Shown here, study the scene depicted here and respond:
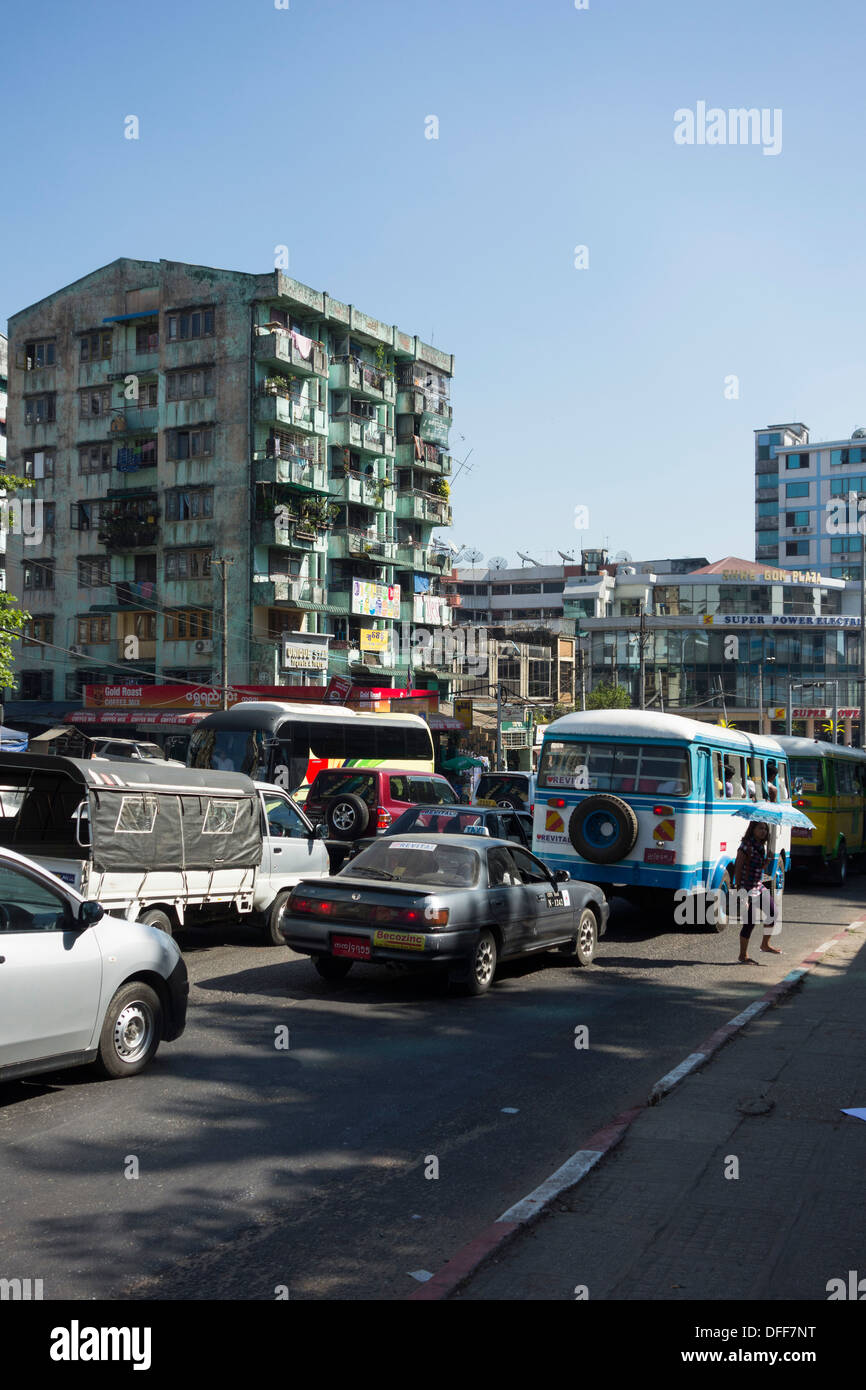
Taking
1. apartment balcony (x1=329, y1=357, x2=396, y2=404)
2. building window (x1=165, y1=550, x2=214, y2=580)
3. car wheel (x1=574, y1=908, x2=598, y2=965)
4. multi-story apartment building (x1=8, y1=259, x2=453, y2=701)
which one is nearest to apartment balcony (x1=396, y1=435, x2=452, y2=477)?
multi-story apartment building (x1=8, y1=259, x2=453, y2=701)

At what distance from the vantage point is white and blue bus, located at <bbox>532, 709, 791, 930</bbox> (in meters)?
17.0

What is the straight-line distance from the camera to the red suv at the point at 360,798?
81.7ft

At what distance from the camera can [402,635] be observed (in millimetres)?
68875

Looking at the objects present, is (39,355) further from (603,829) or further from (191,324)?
(603,829)

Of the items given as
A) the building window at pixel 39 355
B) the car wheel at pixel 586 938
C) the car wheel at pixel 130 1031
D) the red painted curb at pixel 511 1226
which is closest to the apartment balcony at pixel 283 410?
the building window at pixel 39 355

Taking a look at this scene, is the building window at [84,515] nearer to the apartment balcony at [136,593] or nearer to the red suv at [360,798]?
the apartment balcony at [136,593]

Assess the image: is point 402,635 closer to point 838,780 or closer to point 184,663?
point 184,663

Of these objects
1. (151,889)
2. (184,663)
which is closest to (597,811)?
(151,889)

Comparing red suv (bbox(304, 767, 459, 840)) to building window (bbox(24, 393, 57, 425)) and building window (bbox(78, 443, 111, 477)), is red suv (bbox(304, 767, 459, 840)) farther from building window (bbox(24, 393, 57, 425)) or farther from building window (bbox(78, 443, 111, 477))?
building window (bbox(24, 393, 57, 425))

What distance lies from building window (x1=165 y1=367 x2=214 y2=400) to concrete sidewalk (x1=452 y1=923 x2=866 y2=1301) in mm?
53424

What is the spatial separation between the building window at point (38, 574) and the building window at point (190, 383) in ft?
34.7

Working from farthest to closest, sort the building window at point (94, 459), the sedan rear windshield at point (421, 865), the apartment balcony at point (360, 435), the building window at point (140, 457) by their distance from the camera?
the apartment balcony at point (360, 435) → the building window at point (94, 459) → the building window at point (140, 457) → the sedan rear windshield at point (421, 865)

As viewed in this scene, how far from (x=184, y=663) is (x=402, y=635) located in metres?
14.7

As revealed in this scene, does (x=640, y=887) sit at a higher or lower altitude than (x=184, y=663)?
lower
